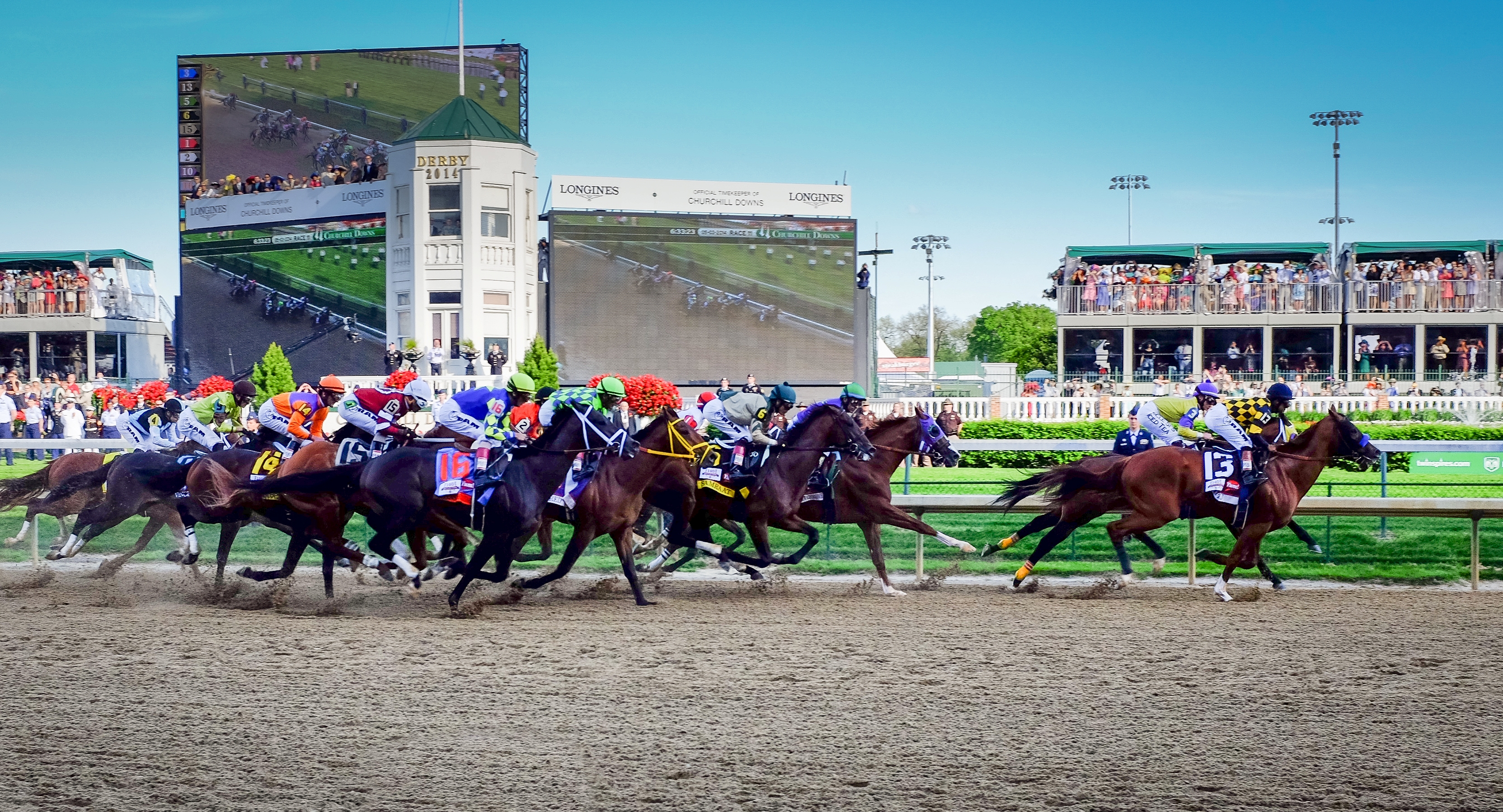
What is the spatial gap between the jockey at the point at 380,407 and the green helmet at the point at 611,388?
1.53m

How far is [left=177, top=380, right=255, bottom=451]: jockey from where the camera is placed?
10805mm

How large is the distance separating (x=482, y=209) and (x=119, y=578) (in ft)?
81.3

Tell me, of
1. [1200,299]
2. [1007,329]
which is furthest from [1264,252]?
[1007,329]

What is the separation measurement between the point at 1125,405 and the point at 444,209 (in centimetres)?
1887

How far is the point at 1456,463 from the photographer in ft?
39.4

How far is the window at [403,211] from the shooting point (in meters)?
A: 34.6

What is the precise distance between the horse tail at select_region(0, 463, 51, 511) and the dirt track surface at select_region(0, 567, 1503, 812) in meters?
1.79

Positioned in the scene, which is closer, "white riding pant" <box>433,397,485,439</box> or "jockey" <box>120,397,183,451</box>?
"white riding pant" <box>433,397,485,439</box>

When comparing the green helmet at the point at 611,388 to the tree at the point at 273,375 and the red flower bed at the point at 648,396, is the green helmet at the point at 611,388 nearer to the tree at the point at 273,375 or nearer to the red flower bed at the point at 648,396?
the red flower bed at the point at 648,396

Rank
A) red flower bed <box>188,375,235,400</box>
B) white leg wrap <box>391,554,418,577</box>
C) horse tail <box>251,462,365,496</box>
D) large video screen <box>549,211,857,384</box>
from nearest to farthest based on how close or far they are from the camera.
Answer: horse tail <box>251,462,365,496</box>
white leg wrap <box>391,554,418,577</box>
red flower bed <box>188,375,235,400</box>
large video screen <box>549,211,857,384</box>

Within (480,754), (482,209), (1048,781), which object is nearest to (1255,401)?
(1048,781)

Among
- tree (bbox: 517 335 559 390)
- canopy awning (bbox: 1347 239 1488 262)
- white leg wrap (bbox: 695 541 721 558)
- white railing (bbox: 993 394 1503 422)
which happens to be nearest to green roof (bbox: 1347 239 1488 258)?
canopy awning (bbox: 1347 239 1488 262)

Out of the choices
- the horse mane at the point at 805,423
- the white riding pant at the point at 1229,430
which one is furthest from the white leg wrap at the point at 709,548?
the white riding pant at the point at 1229,430

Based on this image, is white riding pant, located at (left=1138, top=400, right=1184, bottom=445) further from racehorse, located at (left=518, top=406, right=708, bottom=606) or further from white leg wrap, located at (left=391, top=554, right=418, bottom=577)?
white leg wrap, located at (left=391, top=554, right=418, bottom=577)
